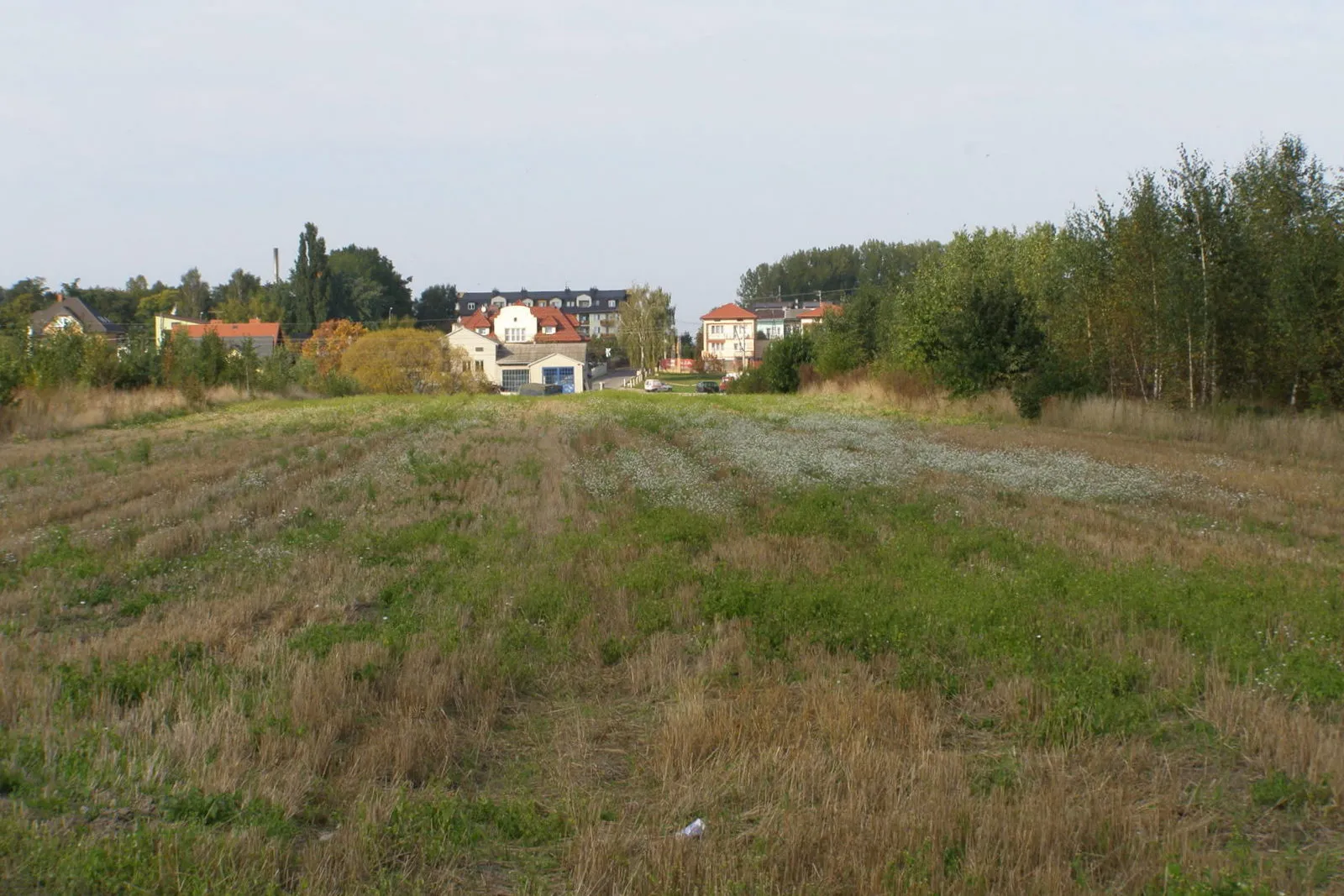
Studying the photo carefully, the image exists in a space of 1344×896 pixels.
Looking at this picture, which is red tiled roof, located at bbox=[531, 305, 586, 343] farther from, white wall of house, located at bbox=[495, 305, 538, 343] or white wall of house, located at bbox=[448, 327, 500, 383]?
white wall of house, located at bbox=[448, 327, 500, 383]

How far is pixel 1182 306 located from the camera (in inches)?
1144

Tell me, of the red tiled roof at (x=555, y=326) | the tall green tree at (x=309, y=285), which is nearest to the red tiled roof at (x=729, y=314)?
the red tiled roof at (x=555, y=326)

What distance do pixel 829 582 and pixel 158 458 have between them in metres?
17.7

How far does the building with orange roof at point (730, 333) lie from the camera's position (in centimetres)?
13375

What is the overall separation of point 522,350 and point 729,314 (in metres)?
41.1

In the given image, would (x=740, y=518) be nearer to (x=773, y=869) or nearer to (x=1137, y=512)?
(x=1137, y=512)

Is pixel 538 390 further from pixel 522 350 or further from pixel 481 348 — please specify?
pixel 522 350

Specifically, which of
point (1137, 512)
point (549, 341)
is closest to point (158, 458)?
point (1137, 512)

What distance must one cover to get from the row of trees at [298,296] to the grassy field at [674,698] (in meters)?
63.3

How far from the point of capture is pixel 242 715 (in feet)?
19.7

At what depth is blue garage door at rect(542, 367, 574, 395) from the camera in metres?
89.1

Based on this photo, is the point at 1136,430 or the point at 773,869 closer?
the point at 773,869

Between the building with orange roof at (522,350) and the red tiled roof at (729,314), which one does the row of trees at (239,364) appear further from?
the red tiled roof at (729,314)

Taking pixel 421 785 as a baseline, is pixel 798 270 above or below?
above
